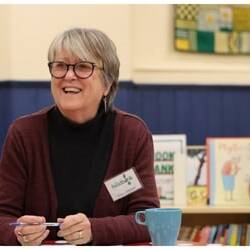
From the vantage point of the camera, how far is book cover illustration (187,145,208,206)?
3.32m

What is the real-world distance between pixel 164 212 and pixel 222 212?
6.65 ft

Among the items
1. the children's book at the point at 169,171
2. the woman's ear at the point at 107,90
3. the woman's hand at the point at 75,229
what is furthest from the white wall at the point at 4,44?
the woman's hand at the point at 75,229

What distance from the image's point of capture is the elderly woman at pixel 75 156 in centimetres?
177

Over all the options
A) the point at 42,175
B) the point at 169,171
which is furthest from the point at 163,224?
the point at 169,171

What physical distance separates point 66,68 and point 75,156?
0.85 ft

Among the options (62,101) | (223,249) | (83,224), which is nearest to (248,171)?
(62,101)

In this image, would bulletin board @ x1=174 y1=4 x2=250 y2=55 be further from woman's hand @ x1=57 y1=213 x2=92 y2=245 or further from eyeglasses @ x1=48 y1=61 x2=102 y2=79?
woman's hand @ x1=57 y1=213 x2=92 y2=245

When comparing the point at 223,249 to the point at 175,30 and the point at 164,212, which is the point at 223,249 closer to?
the point at 164,212

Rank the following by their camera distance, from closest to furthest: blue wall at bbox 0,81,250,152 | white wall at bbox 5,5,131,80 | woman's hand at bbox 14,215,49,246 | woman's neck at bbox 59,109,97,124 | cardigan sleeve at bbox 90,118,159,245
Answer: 1. woman's hand at bbox 14,215,49,246
2. cardigan sleeve at bbox 90,118,159,245
3. woman's neck at bbox 59,109,97,124
4. white wall at bbox 5,5,131,80
5. blue wall at bbox 0,81,250,152

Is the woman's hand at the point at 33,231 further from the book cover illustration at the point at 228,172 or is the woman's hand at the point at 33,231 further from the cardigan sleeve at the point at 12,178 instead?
the book cover illustration at the point at 228,172

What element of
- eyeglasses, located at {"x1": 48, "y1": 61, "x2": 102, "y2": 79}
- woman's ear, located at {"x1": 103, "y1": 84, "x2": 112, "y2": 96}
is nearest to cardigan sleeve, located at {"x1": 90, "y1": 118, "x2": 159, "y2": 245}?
woman's ear, located at {"x1": 103, "y1": 84, "x2": 112, "y2": 96}

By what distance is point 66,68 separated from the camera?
1.78 meters

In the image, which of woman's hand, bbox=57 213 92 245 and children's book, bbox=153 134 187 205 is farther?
children's book, bbox=153 134 187 205

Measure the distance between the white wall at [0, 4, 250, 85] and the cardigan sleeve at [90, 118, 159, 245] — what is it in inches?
73.3
